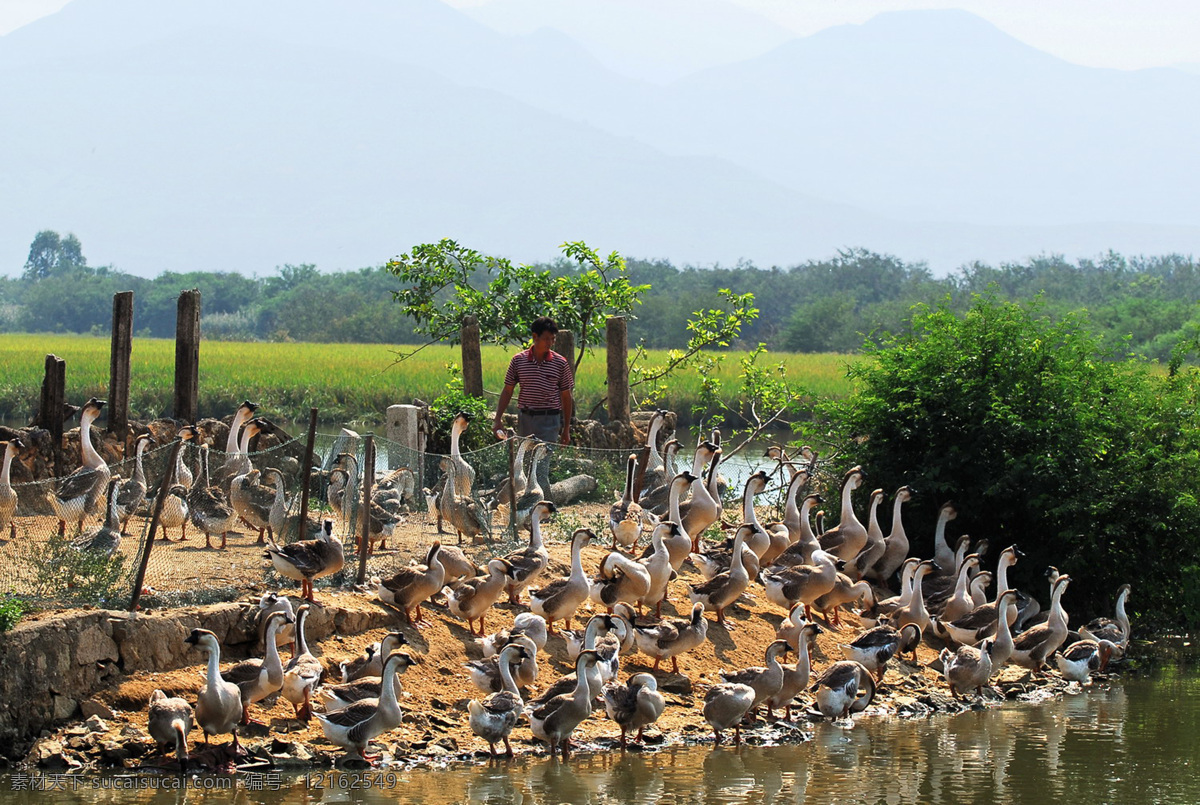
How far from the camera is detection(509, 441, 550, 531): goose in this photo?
15102 mm

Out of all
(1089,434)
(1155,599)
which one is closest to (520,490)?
(1089,434)

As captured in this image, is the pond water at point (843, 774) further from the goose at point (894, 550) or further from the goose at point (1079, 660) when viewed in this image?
the goose at point (894, 550)

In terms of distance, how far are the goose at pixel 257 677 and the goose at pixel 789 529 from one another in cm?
664

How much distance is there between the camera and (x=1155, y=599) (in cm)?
1667

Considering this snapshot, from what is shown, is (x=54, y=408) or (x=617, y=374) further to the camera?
(x=617, y=374)

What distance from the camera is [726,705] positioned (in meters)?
11.1

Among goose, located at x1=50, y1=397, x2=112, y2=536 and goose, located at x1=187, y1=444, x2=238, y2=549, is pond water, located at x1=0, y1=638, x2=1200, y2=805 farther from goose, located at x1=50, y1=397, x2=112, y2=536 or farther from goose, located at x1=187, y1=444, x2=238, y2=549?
goose, located at x1=187, y1=444, x2=238, y2=549

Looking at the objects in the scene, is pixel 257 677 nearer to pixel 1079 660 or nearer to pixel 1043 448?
pixel 1079 660

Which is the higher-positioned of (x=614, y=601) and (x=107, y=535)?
(x=107, y=535)

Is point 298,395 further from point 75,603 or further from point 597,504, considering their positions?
point 75,603

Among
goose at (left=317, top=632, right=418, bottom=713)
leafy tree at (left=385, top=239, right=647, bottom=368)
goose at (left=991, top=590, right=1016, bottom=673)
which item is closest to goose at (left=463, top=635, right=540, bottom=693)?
goose at (left=317, top=632, right=418, bottom=713)

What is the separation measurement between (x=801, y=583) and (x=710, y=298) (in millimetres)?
78460

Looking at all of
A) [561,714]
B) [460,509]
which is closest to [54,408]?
[460,509]

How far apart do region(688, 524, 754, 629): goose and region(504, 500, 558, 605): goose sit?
5.30 ft
